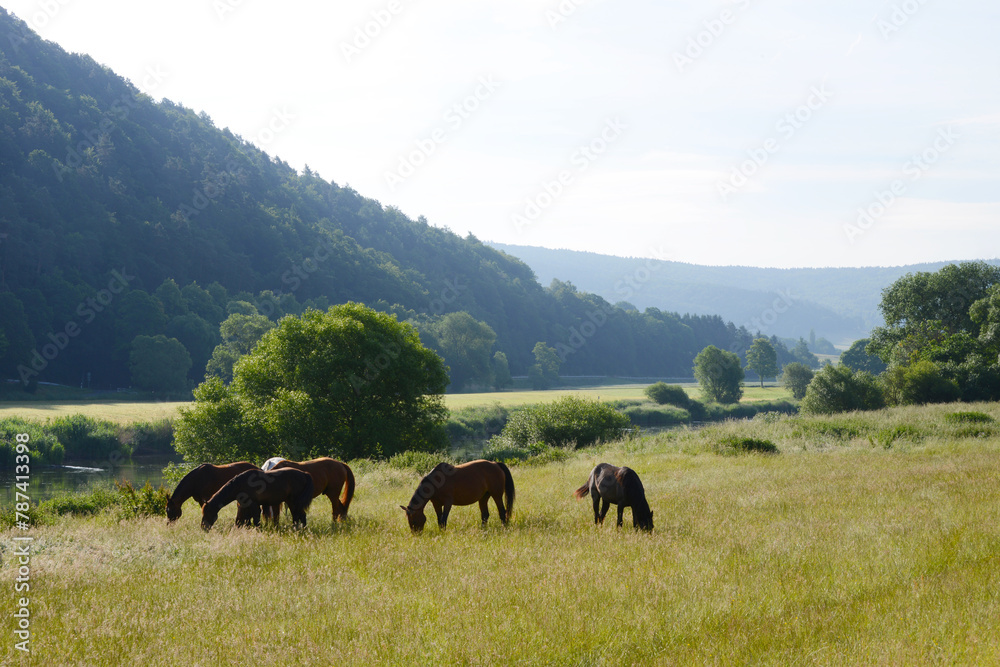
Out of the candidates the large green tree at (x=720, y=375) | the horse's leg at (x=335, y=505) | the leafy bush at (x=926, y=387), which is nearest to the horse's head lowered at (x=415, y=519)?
the horse's leg at (x=335, y=505)

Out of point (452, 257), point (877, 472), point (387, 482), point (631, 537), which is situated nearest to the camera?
point (631, 537)

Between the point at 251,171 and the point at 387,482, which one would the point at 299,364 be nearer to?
the point at 387,482

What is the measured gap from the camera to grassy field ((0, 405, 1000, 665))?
5.50m

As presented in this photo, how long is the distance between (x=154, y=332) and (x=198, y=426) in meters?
59.8

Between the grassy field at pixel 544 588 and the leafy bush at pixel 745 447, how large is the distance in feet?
38.5

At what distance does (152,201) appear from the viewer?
4545 inches

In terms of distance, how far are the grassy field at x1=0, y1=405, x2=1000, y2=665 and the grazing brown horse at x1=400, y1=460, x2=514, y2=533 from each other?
37 cm

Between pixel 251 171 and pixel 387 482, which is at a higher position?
pixel 251 171

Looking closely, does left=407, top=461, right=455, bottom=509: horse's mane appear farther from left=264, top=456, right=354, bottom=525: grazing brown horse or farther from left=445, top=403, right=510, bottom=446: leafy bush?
left=445, top=403, right=510, bottom=446: leafy bush

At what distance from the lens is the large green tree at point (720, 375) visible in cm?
9225

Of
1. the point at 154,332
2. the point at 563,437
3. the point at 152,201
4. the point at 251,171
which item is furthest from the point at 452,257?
the point at 563,437

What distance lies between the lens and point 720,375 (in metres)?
92.2

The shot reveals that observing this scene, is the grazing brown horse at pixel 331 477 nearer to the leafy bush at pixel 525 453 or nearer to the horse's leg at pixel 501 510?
the horse's leg at pixel 501 510

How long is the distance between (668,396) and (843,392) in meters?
36.4
